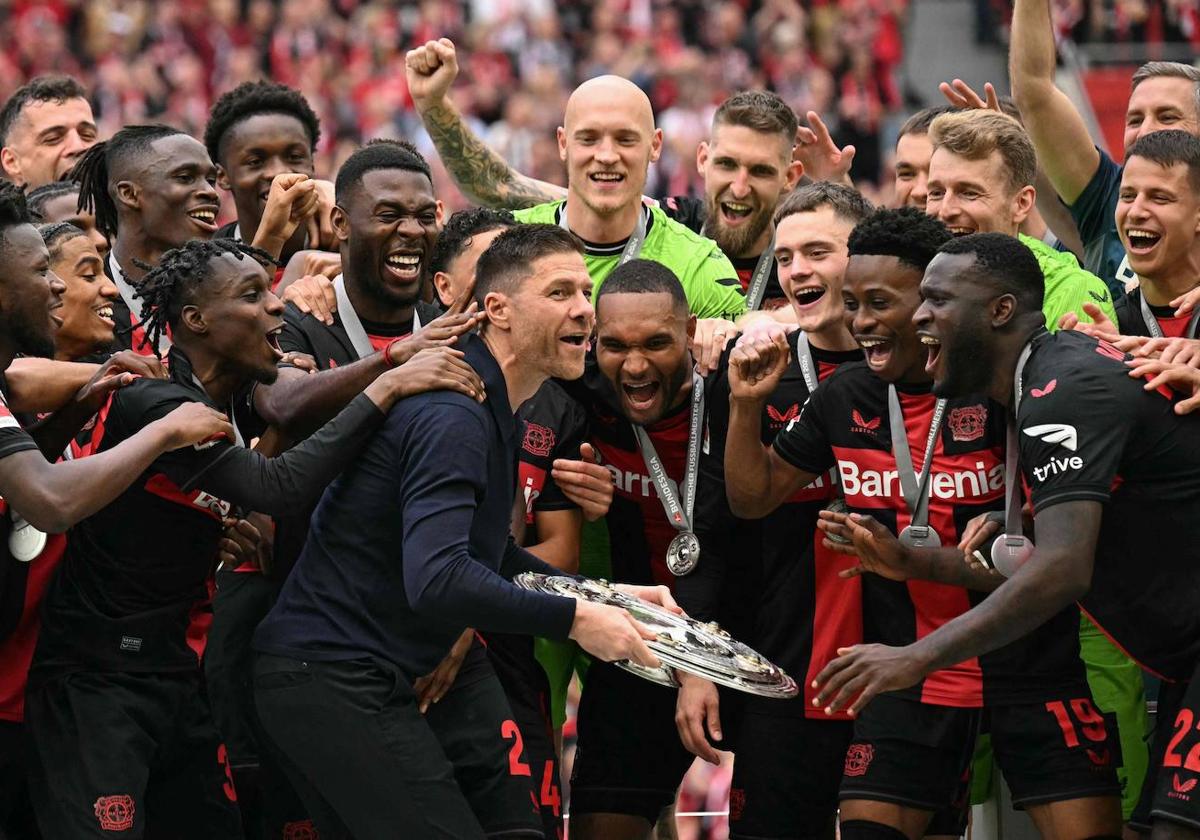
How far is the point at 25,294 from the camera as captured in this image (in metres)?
6.07

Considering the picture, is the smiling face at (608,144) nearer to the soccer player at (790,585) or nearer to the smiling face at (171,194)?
the soccer player at (790,585)

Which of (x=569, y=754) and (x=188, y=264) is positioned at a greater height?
(x=188, y=264)

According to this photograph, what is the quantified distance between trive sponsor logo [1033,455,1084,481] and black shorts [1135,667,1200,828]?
30.9 inches

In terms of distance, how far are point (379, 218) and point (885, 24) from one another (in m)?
15.6

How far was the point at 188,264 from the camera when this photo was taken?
245 inches

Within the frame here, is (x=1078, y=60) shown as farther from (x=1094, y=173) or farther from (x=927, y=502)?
(x=927, y=502)

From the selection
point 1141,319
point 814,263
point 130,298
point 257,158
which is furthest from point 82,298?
point 1141,319

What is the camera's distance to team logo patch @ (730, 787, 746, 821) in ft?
22.4

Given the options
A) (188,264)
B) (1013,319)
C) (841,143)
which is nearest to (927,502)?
(1013,319)

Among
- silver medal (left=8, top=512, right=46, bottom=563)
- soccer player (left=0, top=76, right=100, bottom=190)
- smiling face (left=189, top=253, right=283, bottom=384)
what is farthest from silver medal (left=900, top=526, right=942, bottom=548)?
soccer player (left=0, top=76, right=100, bottom=190)

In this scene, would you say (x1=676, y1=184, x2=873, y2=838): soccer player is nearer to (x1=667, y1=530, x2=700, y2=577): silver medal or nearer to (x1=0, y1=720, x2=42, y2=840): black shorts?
A: (x1=667, y1=530, x2=700, y2=577): silver medal

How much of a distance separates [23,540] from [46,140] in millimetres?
3424

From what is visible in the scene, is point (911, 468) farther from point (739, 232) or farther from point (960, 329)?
point (739, 232)

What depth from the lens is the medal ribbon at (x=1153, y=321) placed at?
6.64 metres
